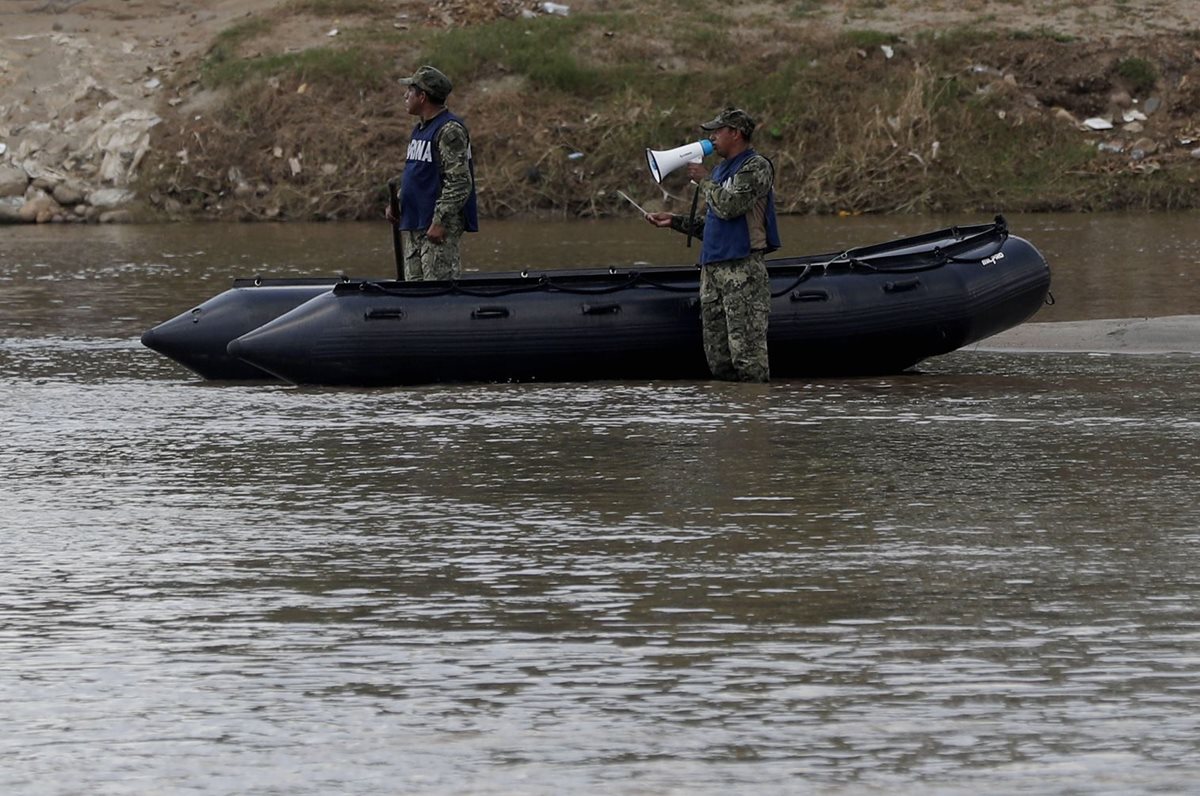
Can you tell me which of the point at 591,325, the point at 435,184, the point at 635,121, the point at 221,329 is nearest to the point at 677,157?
the point at 591,325

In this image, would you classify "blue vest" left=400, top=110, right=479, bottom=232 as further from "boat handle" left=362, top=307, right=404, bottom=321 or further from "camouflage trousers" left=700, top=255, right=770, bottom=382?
"camouflage trousers" left=700, top=255, right=770, bottom=382

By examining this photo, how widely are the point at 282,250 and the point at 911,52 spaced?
1023 cm

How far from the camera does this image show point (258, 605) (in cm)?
624

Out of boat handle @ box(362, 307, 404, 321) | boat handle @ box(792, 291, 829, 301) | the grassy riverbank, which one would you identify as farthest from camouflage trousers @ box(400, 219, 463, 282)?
the grassy riverbank

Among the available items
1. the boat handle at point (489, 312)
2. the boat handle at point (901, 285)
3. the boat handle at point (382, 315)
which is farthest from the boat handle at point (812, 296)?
the boat handle at point (382, 315)

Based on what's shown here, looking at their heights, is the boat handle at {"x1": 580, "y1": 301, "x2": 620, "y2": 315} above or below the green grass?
below

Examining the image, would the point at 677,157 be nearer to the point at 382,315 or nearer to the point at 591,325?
the point at 591,325

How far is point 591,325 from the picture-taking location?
11.2m

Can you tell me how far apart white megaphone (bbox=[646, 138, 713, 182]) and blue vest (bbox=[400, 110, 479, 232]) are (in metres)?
1.12

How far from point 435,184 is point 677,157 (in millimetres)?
1564

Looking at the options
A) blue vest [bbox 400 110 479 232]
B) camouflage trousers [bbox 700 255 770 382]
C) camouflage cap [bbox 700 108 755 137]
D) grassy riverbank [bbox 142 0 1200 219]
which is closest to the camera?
camouflage trousers [bbox 700 255 770 382]

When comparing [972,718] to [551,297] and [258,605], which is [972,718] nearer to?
[258,605]

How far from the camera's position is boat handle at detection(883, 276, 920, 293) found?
447 inches

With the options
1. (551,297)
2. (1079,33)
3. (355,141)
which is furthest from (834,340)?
(1079,33)
